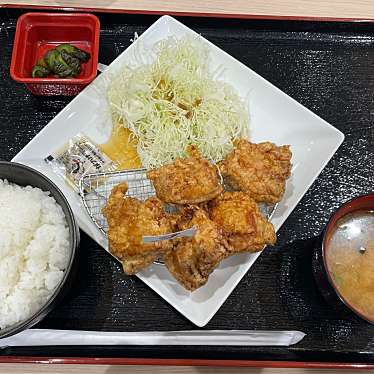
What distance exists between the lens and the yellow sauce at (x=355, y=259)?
7.13 feet

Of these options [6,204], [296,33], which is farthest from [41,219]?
[296,33]

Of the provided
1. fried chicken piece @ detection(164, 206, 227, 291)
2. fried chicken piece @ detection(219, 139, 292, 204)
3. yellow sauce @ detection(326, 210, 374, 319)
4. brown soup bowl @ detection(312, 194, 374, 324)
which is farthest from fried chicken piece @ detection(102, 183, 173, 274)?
yellow sauce @ detection(326, 210, 374, 319)

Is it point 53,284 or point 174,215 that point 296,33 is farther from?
point 53,284

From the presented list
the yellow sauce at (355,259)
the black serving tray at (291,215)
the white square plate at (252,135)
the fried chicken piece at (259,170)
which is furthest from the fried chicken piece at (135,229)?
the yellow sauce at (355,259)

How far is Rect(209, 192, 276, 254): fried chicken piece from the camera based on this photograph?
211 centimetres

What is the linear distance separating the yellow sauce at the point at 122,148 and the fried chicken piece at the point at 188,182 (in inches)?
18.1

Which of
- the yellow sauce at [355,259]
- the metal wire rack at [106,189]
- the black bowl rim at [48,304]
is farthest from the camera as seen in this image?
the metal wire rack at [106,189]

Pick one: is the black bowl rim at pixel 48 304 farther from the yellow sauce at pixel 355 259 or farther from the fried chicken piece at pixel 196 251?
the yellow sauce at pixel 355 259

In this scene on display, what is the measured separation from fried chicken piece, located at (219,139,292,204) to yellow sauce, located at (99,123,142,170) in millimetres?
576

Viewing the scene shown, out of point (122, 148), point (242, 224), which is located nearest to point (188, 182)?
point (242, 224)

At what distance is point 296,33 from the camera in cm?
301

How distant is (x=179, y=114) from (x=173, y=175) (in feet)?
2.19

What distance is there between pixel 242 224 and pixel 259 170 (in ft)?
1.11

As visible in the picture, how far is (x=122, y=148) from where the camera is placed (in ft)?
8.87
